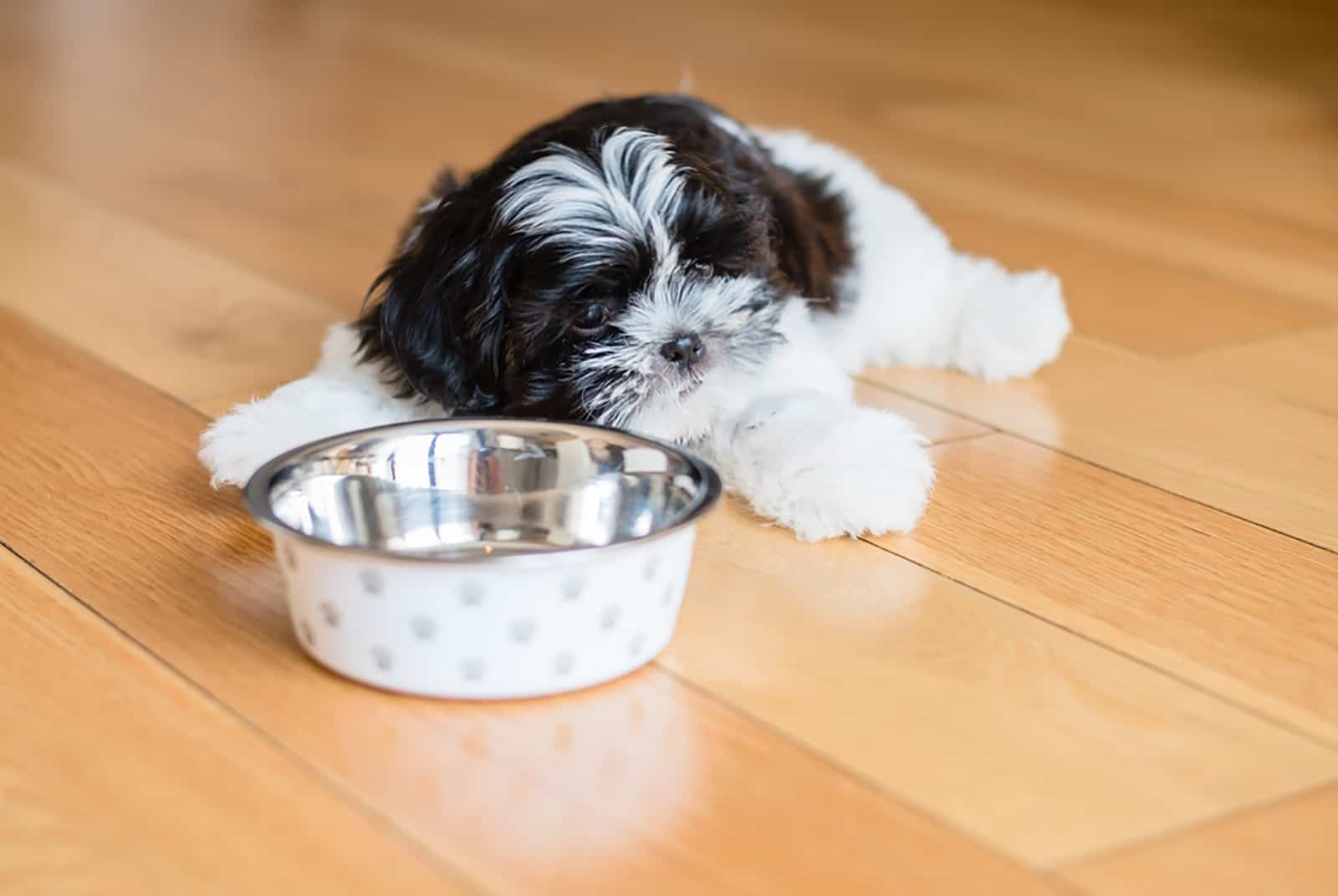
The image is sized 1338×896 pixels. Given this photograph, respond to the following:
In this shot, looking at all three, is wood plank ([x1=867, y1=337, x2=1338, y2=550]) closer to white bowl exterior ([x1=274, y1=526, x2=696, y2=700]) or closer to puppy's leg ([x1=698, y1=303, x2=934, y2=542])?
puppy's leg ([x1=698, y1=303, x2=934, y2=542])

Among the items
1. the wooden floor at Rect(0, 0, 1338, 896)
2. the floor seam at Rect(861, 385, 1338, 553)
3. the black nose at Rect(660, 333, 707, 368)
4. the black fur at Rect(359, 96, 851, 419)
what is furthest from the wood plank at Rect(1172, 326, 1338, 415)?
the black nose at Rect(660, 333, 707, 368)

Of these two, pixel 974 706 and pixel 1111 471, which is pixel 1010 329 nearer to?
pixel 1111 471

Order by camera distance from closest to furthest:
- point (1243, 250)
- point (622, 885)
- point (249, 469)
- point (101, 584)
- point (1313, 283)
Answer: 1. point (622, 885)
2. point (101, 584)
3. point (249, 469)
4. point (1313, 283)
5. point (1243, 250)

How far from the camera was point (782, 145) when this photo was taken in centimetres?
244

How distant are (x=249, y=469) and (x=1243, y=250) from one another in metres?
1.85

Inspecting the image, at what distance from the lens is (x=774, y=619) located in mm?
1518

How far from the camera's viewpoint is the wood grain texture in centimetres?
124

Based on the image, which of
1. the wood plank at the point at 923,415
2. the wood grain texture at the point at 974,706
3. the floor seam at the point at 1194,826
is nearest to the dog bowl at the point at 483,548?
the wood grain texture at the point at 974,706

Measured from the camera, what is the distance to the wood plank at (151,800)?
3.67ft

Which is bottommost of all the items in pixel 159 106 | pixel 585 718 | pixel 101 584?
pixel 159 106

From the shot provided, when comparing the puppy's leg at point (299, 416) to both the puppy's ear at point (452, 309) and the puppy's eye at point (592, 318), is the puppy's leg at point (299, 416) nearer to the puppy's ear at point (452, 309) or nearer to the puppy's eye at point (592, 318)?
the puppy's ear at point (452, 309)

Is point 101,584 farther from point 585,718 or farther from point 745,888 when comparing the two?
point 745,888

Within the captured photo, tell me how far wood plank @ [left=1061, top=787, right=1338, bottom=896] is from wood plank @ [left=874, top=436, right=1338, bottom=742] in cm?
15

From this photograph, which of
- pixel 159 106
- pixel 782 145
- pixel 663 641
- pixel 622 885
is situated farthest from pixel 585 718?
pixel 159 106
